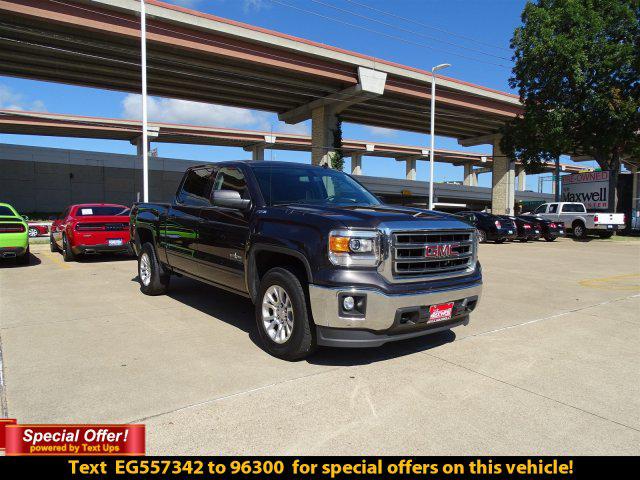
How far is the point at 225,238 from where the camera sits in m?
5.30

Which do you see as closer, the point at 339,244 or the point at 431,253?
the point at 339,244

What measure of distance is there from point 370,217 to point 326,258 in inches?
21.1

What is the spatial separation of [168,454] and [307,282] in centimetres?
189

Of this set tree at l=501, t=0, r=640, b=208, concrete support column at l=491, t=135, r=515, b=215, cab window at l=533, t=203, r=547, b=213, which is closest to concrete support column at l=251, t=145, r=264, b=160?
concrete support column at l=491, t=135, r=515, b=215

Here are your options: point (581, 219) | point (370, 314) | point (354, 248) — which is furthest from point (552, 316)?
point (581, 219)

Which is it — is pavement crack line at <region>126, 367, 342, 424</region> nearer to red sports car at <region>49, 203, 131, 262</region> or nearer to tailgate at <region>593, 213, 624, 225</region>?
red sports car at <region>49, 203, 131, 262</region>

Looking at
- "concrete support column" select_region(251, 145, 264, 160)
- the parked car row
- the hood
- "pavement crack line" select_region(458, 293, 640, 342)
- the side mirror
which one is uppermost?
"concrete support column" select_region(251, 145, 264, 160)

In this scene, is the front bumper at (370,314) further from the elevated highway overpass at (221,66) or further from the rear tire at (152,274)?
the elevated highway overpass at (221,66)

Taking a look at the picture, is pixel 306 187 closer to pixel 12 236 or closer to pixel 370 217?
pixel 370 217

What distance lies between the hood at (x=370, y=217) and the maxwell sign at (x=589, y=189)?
28450mm

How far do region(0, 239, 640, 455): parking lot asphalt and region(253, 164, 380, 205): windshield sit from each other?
1.61 m

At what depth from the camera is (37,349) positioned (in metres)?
4.71

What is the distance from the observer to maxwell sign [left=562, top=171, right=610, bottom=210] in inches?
1117
